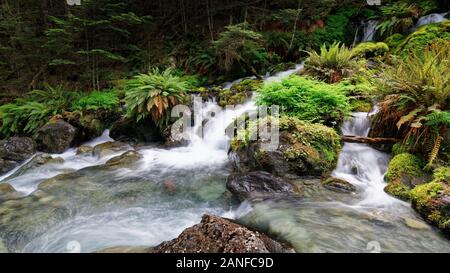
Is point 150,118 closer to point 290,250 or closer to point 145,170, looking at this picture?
point 145,170

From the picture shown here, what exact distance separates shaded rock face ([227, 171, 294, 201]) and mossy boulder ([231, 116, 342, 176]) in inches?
12.6

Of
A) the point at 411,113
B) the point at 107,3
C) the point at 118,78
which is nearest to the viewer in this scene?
the point at 411,113

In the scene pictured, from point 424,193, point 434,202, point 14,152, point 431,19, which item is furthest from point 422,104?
point 14,152

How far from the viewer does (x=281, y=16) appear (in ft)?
38.9

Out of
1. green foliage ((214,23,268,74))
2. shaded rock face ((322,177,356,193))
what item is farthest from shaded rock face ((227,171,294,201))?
green foliage ((214,23,268,74))

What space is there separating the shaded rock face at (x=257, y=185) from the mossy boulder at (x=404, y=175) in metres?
1.60

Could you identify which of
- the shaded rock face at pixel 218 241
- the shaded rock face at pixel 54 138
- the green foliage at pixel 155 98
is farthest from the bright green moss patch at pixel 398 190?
the shaded rock face at pixel 54 138

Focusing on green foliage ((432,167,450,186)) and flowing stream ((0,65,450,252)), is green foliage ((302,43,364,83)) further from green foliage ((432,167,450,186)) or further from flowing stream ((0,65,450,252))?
green foliage ((432,167,450,186))

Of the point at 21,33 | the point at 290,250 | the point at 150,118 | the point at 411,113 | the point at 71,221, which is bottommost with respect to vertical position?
the point at 71,221

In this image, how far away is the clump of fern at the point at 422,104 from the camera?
4.67 meters

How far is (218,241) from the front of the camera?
9.34 feet

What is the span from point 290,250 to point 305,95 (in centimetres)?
397

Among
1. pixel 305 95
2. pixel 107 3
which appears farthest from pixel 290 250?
pixel 107 3

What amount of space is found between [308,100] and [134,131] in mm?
5246
